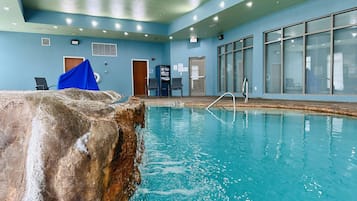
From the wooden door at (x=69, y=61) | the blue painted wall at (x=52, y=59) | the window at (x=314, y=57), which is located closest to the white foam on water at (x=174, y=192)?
the window at (x=314, y=57)

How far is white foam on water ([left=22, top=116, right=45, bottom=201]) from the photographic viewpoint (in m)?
0.98

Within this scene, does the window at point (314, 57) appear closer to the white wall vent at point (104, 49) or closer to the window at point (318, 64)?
the window at point (318, 64)

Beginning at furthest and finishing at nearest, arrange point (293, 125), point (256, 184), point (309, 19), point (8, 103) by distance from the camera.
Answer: point (309, 19), point (293, 125), point (256, 184), point (8, 103)

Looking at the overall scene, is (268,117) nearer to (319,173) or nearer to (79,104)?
(319,173)

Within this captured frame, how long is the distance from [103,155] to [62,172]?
0.58ft

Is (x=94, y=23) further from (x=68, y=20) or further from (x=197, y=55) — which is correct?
(x=197, y=55)

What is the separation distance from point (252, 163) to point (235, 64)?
26.5 ft

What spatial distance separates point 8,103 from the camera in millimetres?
1093

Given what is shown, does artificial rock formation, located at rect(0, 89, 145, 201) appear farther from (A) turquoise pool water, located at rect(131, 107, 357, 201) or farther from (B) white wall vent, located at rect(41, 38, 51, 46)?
(B) white wall vent, located at rect(41, 38, 51, 46)

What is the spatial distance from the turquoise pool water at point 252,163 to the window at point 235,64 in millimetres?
5508

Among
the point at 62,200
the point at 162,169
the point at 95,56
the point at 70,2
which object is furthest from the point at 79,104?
the point at 95,56

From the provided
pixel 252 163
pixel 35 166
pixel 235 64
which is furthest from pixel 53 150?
pixel 235 64

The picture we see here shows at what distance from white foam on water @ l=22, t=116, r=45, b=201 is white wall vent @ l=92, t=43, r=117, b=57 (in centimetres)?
1069

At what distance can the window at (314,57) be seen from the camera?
19.2 ft
